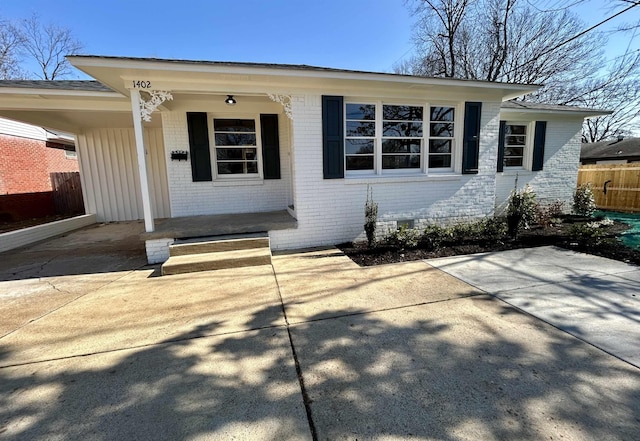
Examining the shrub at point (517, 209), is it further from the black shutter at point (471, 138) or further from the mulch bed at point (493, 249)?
the black shutter at point (471, 138)

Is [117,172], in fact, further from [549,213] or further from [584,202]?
[584,202]

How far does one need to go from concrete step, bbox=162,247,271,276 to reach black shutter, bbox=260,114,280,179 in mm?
2601

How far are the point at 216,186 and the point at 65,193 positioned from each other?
8531mm

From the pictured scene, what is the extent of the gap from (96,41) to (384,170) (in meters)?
18.8

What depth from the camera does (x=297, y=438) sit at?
157cm

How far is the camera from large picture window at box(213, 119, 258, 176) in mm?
6562

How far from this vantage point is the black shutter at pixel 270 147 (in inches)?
263

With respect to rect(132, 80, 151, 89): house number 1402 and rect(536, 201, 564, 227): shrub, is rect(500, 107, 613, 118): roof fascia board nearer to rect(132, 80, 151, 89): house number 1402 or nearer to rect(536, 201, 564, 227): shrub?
rect(536, 201, 564, 227): shrub

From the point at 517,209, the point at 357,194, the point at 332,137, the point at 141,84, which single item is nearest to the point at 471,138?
the point at 517,209

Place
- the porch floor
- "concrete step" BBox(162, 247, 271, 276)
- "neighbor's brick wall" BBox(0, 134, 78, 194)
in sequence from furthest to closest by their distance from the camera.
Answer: "neighbor's brick wall" BBox(0, 134, 78, 194)
the porch floor
"concrete step" BBox(162, 247, 271, 276)

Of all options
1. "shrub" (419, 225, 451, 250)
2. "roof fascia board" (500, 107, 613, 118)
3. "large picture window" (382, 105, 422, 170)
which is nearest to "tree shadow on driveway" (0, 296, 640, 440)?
"shrub" (419, 225, 451, 250)

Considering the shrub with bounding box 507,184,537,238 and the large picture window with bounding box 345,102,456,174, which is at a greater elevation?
the large picture window with bounding box 345,102,456,174

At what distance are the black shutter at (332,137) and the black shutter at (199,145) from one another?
8.96 ft

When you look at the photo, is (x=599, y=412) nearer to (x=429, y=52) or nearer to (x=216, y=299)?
(x=216, y=299)
